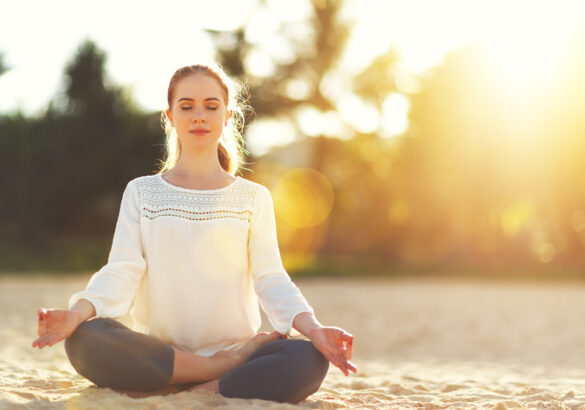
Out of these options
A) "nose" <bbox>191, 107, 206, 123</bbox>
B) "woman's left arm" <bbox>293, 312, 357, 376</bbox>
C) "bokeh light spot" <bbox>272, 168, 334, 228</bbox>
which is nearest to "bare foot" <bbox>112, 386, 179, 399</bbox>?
"woman's left arm" <bbox>293, 312, 357, 376</bbox>

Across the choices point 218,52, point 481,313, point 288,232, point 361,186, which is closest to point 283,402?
point 481,313

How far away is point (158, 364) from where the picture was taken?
2.96 meters

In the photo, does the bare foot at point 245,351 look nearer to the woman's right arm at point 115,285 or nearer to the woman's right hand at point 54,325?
the woman's right arm at point 115,285

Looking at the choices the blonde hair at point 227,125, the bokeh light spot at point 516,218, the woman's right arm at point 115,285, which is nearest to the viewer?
the woman's right arm at point 115,285

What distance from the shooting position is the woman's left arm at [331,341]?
9.30 feet

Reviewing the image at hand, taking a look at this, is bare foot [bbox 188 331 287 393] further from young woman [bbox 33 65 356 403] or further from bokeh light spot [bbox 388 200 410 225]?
bokeh light spot [bbox 388 200 410 225]

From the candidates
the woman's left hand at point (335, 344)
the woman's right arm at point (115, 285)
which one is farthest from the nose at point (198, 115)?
the woman's left hand at point (335, 344)

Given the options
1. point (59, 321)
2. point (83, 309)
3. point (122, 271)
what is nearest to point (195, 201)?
point (122, 271)

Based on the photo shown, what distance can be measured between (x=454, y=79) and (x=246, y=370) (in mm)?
20620

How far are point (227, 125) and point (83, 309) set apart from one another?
1.16 meters

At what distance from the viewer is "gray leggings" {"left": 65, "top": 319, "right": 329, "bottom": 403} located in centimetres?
291

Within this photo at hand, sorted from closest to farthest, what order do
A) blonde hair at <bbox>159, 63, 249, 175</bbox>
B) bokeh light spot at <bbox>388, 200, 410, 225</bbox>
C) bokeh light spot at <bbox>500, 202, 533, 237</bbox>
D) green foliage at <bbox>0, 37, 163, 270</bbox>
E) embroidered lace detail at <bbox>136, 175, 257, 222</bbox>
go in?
embroidered lace detail at <bbox>136, 175, 257, 222</bbox>, blonde hair at <bbox>159, 63, 249, 175</bbox>, green foliage at <bbox>0, 37, 163, 270</bbox>, bokeh light spot at <bbox>388, 200, 410, 225</bbox>, bokeh light spot at <bbox>500, 202, 533, 237</bbox>

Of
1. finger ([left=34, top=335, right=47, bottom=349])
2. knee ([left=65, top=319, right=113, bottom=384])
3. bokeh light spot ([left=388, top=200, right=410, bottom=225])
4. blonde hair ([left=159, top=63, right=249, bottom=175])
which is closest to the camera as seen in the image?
finger ([left=34, top=335, right=47, bottom=349])

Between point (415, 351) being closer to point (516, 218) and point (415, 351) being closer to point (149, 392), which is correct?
point (149, 392)
